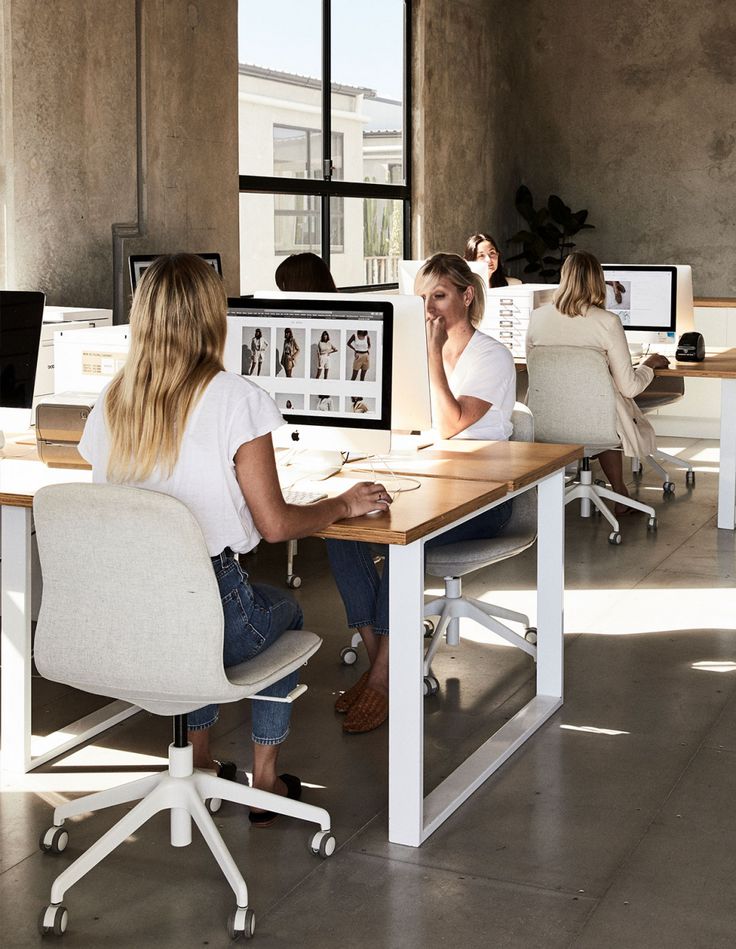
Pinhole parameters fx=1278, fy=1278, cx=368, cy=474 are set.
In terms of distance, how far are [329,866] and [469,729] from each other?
890 mm

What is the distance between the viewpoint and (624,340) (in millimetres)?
5605

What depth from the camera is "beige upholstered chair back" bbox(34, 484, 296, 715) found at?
7.55 feet

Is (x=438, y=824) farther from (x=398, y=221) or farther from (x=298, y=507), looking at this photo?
(x=398, y=221)

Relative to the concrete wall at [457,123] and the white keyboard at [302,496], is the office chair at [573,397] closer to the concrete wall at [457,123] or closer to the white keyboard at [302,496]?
the white keyboard at [302,496]

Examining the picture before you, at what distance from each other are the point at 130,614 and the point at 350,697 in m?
1.36

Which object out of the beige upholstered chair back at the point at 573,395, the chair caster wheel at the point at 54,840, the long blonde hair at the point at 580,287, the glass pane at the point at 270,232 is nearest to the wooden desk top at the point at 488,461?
the chair caster wheel at the point at 54,840

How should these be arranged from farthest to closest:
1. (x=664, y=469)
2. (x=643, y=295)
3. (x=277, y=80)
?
(x=277, y=80), (x=664, y=469), (x=643, y=295)

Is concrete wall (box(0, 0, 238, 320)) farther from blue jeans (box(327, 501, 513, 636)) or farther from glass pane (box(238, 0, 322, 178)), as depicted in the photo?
blue jeans (box(327, 501, 513, 636))

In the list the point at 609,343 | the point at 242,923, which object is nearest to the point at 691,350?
the point at 609,343

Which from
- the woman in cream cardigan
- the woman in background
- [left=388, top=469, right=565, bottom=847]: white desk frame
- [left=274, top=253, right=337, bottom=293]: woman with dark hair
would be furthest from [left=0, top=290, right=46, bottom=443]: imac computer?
the woman in cream cardigan

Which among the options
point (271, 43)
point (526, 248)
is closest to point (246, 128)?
point (271, 43)

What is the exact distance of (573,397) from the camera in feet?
18.0

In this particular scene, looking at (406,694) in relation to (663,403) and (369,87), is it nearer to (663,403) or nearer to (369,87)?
(663,403)

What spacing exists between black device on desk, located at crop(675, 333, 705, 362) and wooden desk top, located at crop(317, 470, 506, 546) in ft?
10.9
